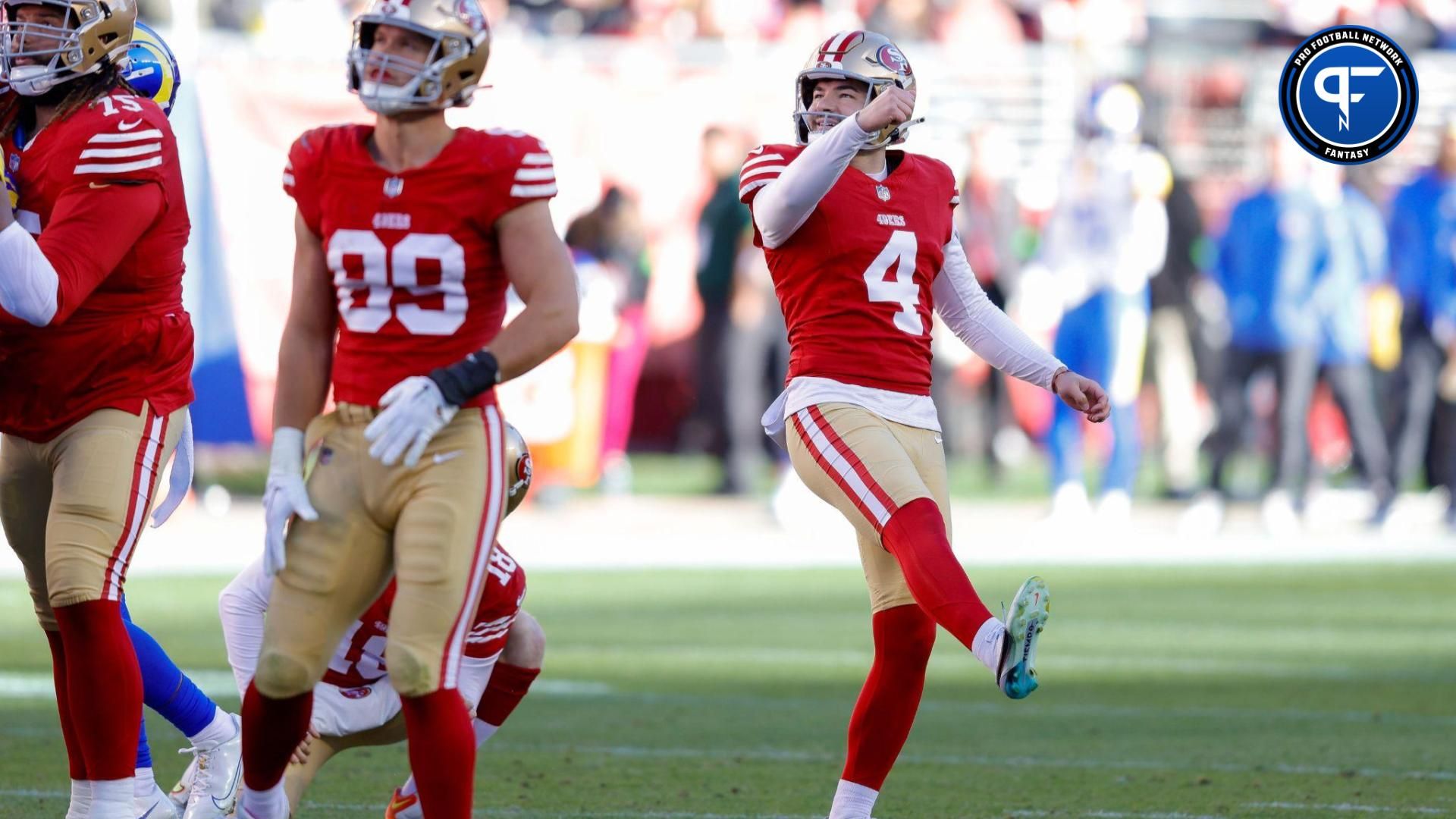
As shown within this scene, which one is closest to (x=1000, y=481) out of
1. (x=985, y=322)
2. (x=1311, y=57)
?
(x=1311, y=57)

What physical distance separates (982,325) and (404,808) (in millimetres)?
1946

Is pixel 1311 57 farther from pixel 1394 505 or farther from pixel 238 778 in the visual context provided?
pixel 238 778

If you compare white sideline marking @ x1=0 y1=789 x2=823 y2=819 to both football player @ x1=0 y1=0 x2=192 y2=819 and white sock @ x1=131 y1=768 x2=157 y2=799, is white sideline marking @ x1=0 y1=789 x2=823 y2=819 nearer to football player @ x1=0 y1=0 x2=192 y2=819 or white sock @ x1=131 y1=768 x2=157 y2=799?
white sock @ x1=131 y1=768 x2=157 y2=799

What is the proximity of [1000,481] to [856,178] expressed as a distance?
12.7m

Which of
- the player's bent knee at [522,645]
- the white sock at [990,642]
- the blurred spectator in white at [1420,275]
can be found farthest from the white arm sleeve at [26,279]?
the blurred spectator in white at [1420,275]

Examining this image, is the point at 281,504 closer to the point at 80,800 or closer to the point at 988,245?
the point at 80,800

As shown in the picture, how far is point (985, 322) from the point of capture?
19.5 ft

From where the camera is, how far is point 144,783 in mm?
5453

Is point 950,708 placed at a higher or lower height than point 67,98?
lower

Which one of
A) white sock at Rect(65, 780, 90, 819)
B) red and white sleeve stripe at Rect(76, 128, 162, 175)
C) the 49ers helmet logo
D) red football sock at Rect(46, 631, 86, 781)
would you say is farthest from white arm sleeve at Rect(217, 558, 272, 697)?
the 49ers helmet logo

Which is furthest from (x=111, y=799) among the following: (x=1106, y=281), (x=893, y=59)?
(x=1106, y=281)

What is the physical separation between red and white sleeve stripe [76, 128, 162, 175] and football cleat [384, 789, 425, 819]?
62.6 inches

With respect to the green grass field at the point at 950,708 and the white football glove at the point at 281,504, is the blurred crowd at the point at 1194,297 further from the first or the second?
the white football glove at the point at 281,504

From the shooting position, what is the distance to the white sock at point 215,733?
5594 millimetres
